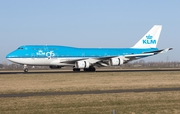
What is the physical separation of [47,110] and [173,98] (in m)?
8.81

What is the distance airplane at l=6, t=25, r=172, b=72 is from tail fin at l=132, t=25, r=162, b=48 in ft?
8.12

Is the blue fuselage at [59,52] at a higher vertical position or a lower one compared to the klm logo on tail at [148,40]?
lower

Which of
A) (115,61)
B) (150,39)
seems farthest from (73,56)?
(150,39)

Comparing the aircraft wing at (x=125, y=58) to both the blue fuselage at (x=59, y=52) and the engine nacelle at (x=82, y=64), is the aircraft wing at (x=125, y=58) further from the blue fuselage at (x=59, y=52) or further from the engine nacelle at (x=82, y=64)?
the blue fuselage at (x=59, y=52)

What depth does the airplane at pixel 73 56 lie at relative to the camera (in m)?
55.8

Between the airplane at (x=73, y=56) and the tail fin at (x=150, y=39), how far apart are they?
97.5 inches

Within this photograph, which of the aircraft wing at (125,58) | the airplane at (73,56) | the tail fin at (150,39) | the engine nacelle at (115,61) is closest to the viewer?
the airplane at (73,56)

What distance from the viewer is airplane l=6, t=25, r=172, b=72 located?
2195 inches

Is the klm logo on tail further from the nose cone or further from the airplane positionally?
the nose cone

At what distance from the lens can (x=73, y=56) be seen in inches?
2286

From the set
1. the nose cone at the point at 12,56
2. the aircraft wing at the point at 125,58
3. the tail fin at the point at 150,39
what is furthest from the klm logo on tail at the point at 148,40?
the nose cone at the point at 12,56

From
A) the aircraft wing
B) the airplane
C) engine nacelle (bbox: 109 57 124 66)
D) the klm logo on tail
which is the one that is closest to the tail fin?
the klm logo on tail

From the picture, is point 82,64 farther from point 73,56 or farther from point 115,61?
point 115,61

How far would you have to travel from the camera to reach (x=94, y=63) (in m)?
57.6
